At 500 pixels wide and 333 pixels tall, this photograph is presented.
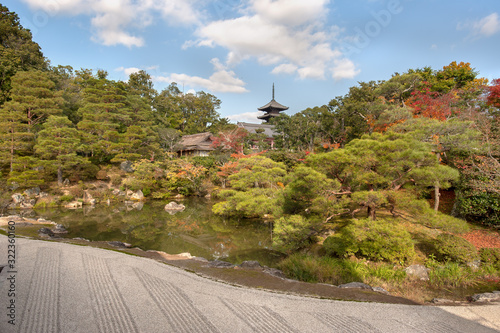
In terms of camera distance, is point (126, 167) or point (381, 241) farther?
point (126, 167)

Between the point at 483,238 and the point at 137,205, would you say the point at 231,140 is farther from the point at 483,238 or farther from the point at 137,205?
the point at 483,238

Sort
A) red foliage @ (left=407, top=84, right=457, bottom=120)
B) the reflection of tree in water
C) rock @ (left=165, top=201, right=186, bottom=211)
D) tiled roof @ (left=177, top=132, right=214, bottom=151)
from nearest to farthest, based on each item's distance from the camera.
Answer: the reflection of tree in water → red foliage @ (left=407, top=84, right=457, bottom=120) → rock @ (left=165, top=201, right=186, bottom=211) → tiled roof @ (left=177, top=132, right=214, bottom=151)

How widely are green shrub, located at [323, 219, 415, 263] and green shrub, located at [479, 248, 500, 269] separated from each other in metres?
1.67

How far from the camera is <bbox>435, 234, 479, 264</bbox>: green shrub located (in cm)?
528

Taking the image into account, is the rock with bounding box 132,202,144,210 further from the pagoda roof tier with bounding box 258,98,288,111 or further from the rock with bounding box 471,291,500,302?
A: the pagoda roof tier with bounding box 258,98,288,111

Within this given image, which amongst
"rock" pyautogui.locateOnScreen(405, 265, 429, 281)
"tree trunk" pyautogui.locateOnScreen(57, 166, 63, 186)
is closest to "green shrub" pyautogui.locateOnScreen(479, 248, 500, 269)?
"rock" pyautogui.locateOnScreen(405, 265, 429, 281)

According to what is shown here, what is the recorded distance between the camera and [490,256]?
535cm

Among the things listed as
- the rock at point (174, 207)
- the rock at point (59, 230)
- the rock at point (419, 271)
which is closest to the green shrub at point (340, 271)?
the rock at point (419, 271)

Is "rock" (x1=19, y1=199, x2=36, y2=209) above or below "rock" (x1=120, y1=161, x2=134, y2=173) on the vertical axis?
below

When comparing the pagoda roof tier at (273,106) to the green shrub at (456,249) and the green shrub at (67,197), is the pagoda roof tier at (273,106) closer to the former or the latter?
the green shrub at (67,197)

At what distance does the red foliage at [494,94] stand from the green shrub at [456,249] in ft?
27.6

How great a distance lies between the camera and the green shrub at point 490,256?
5.25 m

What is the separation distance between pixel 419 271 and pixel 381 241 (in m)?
1.05

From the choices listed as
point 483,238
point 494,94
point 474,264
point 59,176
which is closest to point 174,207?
point 59,176
